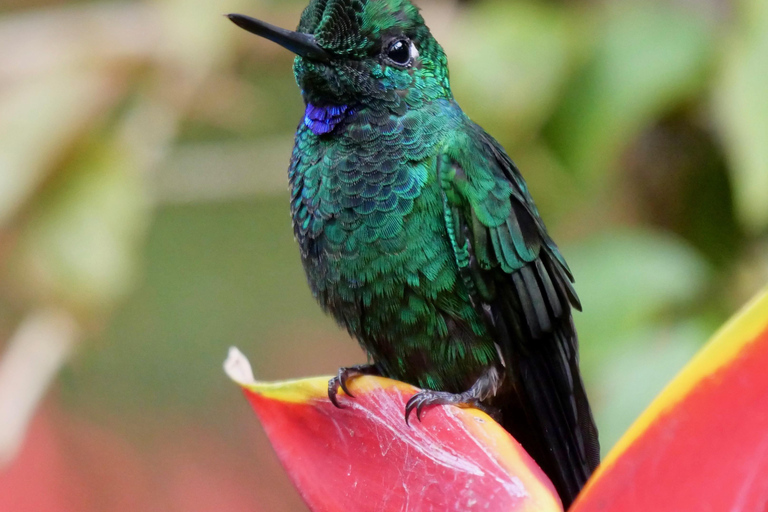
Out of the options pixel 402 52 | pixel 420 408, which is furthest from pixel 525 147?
pixel 420 408

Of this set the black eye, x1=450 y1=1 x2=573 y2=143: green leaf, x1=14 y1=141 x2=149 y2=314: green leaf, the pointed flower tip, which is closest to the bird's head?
the black eye

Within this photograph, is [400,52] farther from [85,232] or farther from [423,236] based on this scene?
[85,232]

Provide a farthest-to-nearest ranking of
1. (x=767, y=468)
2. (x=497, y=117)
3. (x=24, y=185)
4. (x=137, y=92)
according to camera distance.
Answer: (x=137, y=92), (x=24, y=185), (x=497, y=117), (x=767, y=468)

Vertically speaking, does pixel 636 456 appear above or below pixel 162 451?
above

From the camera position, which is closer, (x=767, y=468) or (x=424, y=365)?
(x=767, y=468)

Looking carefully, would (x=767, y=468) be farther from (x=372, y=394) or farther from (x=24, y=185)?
(x=24, y=185)

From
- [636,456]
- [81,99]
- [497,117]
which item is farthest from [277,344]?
[636,456]

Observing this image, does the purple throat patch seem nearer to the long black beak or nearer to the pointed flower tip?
the long black beak
